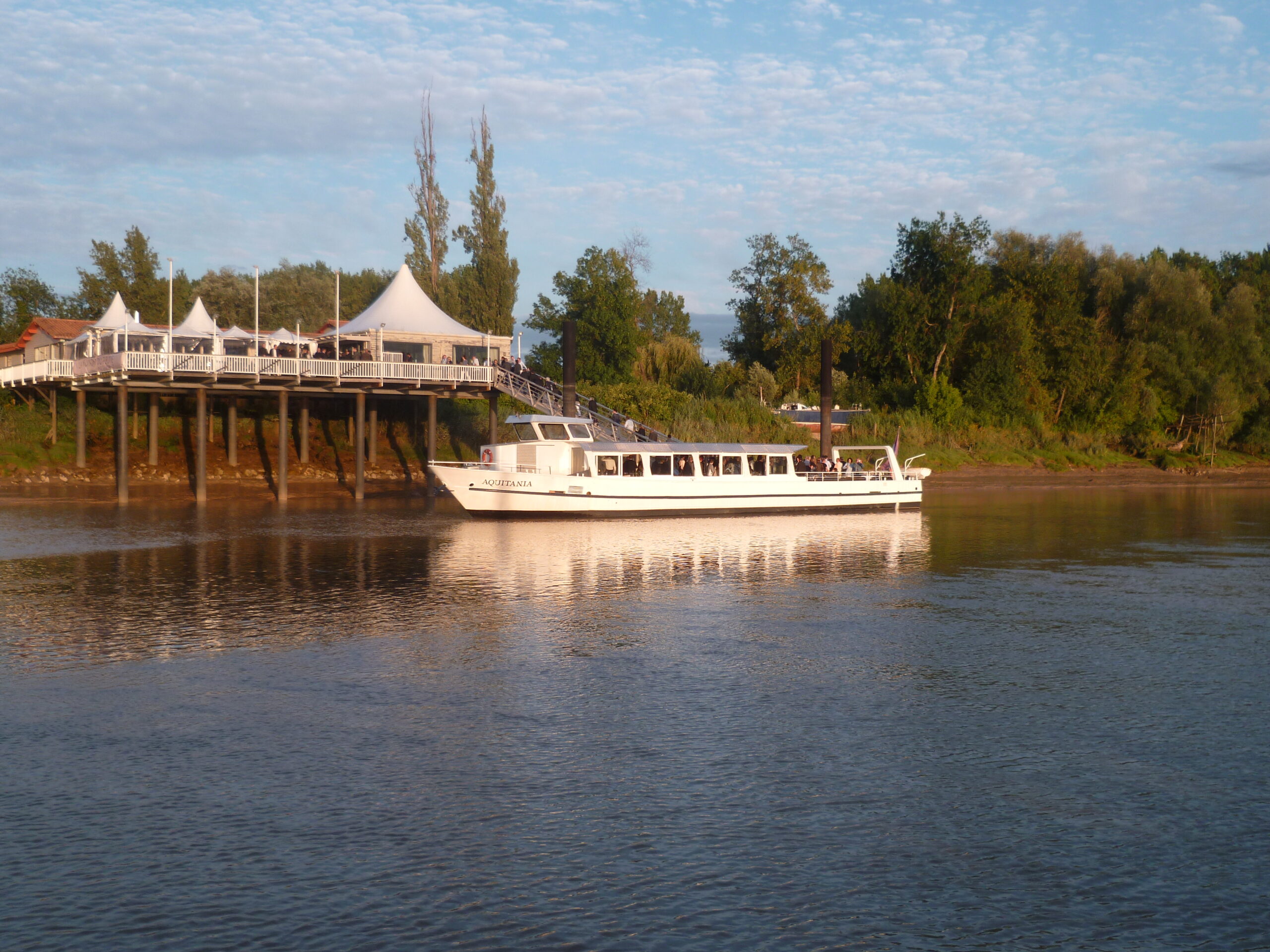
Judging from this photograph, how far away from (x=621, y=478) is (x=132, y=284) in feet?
193

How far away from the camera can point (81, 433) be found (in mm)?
47250

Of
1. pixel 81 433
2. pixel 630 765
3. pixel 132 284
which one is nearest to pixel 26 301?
pixel 132 284

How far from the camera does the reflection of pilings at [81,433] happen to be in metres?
46.7

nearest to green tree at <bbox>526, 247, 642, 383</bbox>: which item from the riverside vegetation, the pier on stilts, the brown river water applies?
the riverside vegetation

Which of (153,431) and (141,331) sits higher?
(141,331)

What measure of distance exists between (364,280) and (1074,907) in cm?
10157

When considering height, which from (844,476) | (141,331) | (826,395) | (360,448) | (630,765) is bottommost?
(630,765)

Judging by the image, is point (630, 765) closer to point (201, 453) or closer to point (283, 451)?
point (201, 453)

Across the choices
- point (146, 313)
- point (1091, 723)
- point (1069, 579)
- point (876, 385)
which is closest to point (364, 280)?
point (146, 313)

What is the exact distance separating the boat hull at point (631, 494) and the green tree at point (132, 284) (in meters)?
50.6

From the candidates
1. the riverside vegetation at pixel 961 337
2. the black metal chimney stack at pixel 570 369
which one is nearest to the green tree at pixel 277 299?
the riverside vegetation at pixel 961 337

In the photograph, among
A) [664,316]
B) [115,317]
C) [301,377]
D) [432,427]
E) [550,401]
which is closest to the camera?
[301,377]

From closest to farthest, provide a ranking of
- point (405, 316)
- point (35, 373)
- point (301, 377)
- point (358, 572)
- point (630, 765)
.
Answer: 1. point (630, 765)
2. point (358, 572)
3. point (301, 377)
4. point (35, 373)
5. point (405, 316)

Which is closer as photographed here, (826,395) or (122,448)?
(122,448)
